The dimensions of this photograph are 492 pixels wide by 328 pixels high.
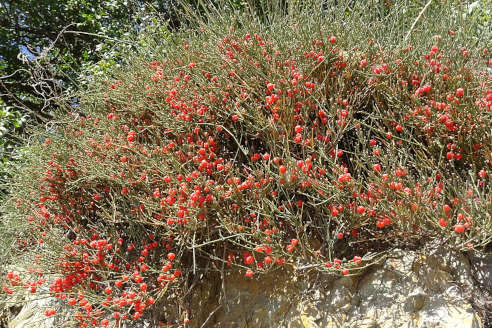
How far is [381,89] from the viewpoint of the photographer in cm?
221

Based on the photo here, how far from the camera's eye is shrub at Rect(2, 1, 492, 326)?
1860mm

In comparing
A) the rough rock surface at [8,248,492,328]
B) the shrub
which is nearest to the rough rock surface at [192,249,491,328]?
the rough rock surface at [8,248,492,328]

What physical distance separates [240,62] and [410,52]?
0.97 meters

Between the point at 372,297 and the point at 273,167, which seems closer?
the point at 372,297

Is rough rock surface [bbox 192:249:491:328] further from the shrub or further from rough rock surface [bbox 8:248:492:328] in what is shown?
the shrub

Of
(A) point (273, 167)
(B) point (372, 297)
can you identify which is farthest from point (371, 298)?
(A) point (273, 167)

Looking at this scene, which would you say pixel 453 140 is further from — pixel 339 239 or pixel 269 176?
pixel 269 176

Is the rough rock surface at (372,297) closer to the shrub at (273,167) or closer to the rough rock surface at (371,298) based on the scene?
the rough rock surface at (371,298)

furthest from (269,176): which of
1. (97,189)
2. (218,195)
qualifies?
(97,189)

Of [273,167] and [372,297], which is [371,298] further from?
[273,167]

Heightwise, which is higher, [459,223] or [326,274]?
[459,223]

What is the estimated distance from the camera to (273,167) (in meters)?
2.18

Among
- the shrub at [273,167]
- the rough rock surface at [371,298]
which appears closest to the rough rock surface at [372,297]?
the rough rock surface at [371,298]

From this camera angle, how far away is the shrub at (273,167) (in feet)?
6.10
